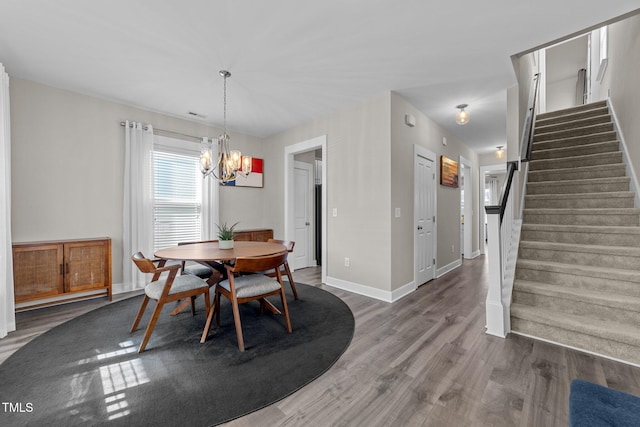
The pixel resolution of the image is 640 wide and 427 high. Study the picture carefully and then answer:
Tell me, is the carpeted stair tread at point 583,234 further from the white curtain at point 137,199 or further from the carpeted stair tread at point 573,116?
the white curtain at point 137,199

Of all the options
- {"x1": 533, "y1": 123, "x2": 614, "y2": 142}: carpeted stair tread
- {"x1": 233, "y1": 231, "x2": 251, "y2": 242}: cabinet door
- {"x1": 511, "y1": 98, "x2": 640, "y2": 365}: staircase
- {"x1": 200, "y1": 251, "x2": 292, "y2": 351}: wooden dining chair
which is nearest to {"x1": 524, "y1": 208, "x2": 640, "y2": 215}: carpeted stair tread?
{"x1": 511, "y1": 98, "x2": 640, "y2": 365}: staircase

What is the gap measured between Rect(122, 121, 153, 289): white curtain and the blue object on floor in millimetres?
4345

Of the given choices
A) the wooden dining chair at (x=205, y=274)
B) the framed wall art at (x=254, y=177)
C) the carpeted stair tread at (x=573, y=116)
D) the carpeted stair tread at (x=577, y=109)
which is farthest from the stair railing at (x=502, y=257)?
the framed wall art at (x=254, y=177)

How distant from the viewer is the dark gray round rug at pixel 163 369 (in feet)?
4.73

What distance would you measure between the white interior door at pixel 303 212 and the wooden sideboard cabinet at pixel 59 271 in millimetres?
2819

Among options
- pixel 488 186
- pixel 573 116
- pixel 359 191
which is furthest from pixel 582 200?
pixel 488 186

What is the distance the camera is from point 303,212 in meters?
5.19

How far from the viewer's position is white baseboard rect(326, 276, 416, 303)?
3.23 metres

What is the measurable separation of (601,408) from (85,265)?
441 cm

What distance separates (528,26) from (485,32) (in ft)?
1.03

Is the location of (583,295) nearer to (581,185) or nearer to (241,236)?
(581,185)

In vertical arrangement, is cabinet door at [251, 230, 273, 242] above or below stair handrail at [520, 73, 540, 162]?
below

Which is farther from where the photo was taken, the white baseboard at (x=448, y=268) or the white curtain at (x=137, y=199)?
the white baseboard at (x=448, y=268)

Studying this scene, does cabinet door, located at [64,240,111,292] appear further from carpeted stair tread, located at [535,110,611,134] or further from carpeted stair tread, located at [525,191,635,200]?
carpeted stair tread, located at [535,110,611,134]
